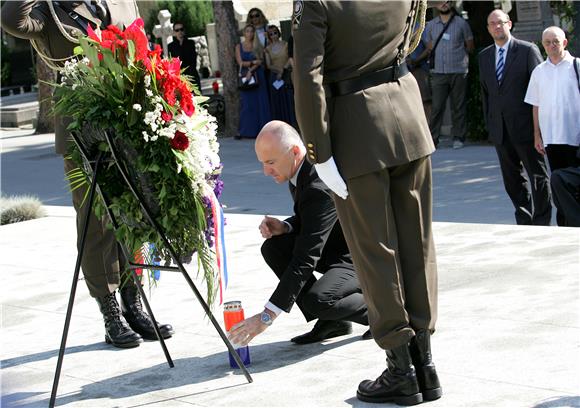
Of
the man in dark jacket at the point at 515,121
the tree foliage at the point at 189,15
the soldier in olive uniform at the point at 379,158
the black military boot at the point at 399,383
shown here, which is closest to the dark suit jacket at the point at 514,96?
the man in dark jacket at the point at 515,121

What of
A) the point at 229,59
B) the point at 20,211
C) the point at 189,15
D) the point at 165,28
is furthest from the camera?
the point at 189,15

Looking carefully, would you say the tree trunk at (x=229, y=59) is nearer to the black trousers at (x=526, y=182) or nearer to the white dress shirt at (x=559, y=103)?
the black trousers at (x=526, y=182)

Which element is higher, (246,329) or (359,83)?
(359,83)

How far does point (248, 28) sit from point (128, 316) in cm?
1201

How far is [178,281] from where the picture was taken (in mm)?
7188

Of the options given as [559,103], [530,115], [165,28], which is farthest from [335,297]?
[165,28]

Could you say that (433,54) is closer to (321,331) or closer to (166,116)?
(321,331)

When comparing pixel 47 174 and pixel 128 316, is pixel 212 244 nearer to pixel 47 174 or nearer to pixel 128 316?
pixel 128 316

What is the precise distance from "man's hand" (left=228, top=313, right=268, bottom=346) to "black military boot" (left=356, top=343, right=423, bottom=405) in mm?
708

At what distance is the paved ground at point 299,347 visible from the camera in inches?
183

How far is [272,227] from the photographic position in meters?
5.35

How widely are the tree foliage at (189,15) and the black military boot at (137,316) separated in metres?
27.1

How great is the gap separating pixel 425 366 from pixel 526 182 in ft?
18.3

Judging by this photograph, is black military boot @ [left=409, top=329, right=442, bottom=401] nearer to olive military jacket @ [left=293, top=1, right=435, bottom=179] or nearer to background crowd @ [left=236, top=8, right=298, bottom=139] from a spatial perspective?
olive military jacket @ [left=293, top=1, right=435, bottom=179]
